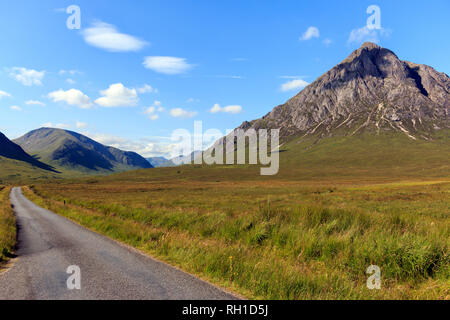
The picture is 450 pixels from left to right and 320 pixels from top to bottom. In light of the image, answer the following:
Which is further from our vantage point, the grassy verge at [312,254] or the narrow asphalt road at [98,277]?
the grassy verge at [312,254]

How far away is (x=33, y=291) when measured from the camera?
602 centimetres

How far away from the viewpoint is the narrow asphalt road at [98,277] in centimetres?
586

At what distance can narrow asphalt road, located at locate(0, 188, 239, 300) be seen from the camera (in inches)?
231

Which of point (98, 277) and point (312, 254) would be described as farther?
point (312, 254)

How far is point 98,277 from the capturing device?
693 cm

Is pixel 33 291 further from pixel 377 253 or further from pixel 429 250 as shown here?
pixel 429 250

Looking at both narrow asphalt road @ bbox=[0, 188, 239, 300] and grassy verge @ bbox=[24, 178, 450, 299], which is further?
grassy verge @ bbox=[24, 178, 450, 299]

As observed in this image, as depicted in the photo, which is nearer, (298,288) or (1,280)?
(298,288)

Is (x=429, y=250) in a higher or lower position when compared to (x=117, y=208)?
higher
